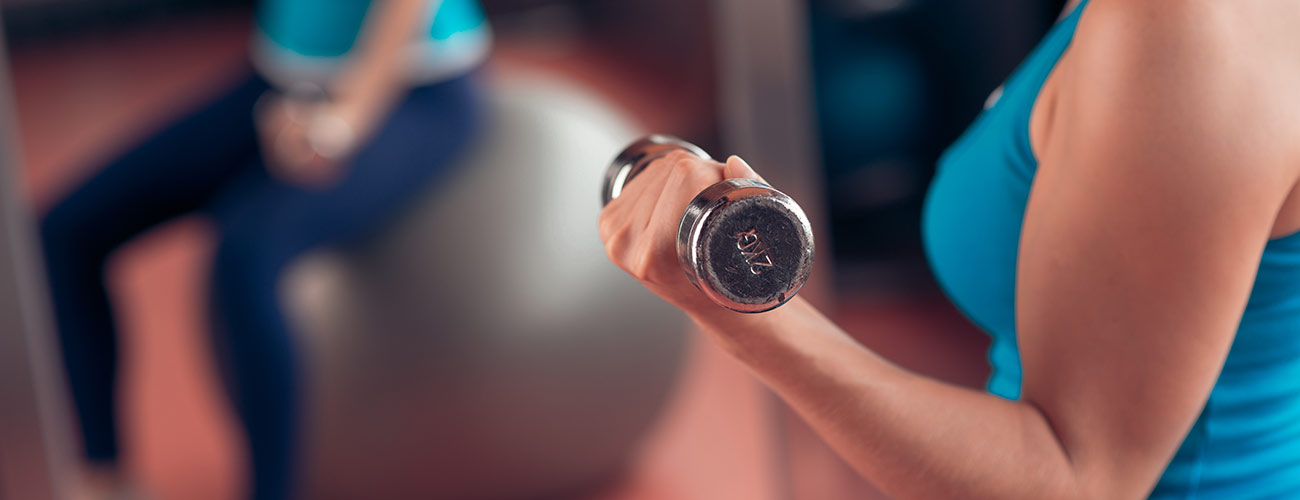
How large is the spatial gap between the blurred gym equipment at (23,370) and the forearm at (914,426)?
1069mm

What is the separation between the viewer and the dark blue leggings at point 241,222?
1.48m

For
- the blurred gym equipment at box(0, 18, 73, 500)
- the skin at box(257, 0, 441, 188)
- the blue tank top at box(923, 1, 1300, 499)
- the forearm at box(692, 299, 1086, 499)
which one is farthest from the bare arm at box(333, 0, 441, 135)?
the forearm at box(692, 299, 1086, 499)

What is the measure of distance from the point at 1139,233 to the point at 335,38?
4.23 feet

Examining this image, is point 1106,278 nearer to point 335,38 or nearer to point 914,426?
point 914,426

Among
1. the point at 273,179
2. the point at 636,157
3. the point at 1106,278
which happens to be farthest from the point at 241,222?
the point at 1106,278

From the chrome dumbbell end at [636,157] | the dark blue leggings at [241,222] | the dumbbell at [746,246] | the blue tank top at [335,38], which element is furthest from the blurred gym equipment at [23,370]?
the dumbbell at [746,246]

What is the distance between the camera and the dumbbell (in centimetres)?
41

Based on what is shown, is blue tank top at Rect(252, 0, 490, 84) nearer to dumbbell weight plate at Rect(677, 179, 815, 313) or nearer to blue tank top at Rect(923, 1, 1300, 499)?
blue tank top at Rect(923, 1, 1300, 499)

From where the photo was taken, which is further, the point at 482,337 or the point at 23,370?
the point at 482,337

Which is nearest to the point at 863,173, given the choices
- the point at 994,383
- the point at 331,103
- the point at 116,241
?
the point at 331,103

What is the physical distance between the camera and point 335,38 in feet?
5.23

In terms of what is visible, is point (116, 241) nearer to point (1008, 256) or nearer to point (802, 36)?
point (802, 36)

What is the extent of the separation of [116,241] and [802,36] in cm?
100

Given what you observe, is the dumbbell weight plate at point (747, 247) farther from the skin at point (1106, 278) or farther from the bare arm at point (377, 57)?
the bare arm at point (377, 57)
